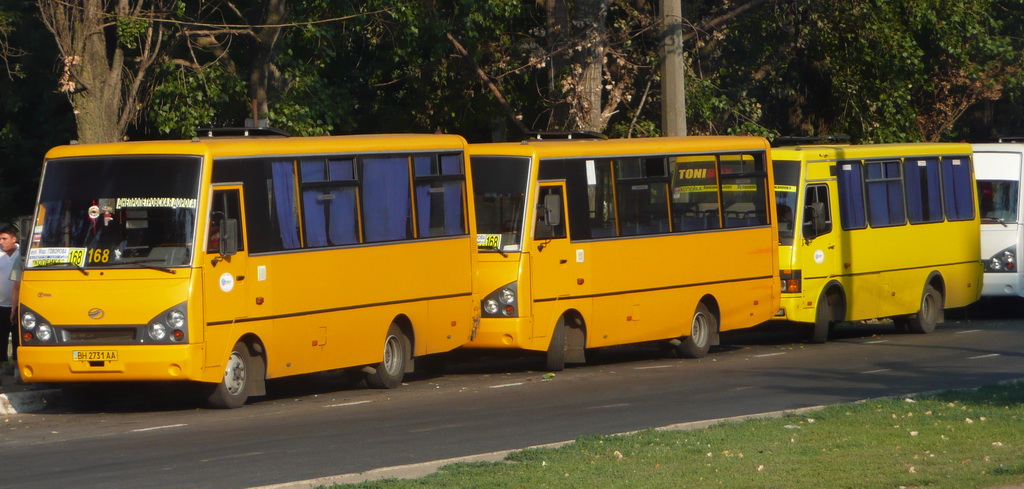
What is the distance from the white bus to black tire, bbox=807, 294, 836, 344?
4991 mm

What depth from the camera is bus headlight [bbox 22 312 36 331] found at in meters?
13.6

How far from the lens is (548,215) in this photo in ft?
55.8

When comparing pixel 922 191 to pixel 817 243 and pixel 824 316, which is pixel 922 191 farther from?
pixel 824 316

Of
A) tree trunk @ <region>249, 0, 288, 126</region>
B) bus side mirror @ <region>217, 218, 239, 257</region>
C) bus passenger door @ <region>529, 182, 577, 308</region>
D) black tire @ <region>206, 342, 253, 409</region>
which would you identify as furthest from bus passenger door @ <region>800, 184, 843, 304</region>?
bus side mirror @ <region>217, 218, 239, 257</region>

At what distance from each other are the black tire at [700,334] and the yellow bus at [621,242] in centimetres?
2

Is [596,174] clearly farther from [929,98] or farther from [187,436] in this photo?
[929,98]

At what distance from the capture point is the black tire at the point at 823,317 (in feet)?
69.9

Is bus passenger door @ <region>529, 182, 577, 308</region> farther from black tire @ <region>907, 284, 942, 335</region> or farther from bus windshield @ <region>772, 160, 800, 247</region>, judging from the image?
black tire @ <region>907, 284, 942, 335</region>

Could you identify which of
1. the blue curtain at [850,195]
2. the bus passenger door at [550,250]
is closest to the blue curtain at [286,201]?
the bus passenger door at [550,250]

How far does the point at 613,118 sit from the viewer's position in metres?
27.4

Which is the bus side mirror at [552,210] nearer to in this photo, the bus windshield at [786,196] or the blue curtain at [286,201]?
the blue curtain at [286,201]

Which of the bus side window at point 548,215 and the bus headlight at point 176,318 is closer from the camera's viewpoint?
the bus headlight at point 176,318

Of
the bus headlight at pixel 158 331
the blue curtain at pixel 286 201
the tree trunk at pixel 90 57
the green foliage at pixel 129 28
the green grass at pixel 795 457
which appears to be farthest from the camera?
the green foliage at pixel 129 28

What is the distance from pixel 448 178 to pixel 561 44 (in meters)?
7.40
